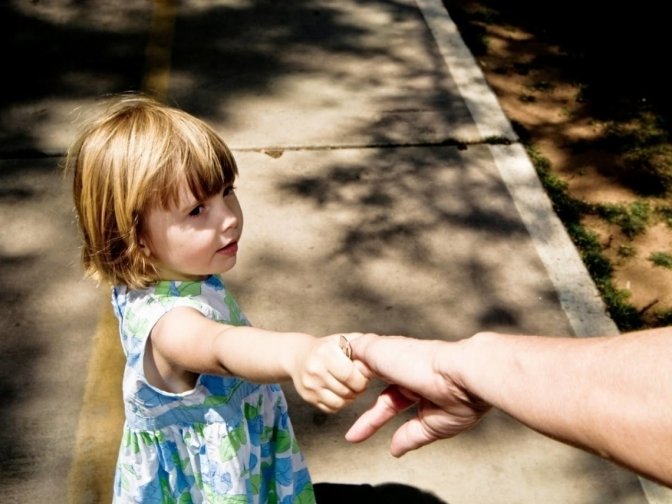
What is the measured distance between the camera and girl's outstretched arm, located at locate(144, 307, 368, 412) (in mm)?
1477

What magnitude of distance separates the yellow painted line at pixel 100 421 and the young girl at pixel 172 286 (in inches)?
24.2

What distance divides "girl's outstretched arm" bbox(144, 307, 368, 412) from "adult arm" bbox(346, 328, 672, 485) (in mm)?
120

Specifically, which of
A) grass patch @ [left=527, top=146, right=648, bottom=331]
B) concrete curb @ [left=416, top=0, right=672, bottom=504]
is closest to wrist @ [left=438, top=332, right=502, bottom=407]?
concrete curb @ [left=416, top=0, right=672, bottom=504]

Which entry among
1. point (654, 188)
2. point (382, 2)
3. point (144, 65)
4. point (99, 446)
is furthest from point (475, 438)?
point (382, 2)

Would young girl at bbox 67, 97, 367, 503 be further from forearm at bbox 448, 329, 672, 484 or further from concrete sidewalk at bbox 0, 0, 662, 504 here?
concrete sidewalk at bbox 0, 0, 662, 504

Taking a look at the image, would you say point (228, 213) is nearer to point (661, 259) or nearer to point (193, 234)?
point (193, 234)

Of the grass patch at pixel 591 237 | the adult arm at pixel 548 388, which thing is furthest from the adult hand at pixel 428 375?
the grass patch at pixel 591 237

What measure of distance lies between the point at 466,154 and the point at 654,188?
99 centimetres

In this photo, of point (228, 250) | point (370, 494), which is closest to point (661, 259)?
point (370, 494)

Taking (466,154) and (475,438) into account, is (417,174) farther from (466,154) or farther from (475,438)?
(475,438)

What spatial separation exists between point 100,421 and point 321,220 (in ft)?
4.73

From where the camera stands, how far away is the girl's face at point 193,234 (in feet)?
6.12

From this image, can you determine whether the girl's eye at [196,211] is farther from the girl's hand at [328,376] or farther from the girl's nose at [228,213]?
the girl's hand at [328,376]

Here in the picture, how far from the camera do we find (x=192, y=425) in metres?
1.99
